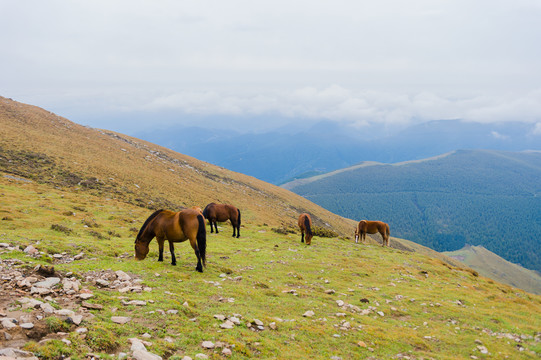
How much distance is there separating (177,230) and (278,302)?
5.38 metres

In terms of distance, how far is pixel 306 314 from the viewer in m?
10.5

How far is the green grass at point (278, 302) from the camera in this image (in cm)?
770

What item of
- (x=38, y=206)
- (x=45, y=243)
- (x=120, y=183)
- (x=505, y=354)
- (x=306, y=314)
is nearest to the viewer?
(x=505, y=354)

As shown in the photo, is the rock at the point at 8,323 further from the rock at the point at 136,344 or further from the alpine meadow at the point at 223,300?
the rock at the point at 136,344

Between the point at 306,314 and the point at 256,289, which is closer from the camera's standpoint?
the point at 306,314

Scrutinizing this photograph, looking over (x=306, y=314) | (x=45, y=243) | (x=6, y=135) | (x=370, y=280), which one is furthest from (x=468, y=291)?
(x=6, y=135)

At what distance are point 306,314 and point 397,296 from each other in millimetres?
6239

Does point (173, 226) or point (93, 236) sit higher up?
point (173, 226)

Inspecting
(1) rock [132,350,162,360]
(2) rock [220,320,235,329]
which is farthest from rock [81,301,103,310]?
(2) rock [220,320,235,329]

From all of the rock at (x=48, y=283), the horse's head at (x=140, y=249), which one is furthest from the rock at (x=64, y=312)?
A: the horse's head at (x=140, y=249)

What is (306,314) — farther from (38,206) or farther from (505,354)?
(38,206)

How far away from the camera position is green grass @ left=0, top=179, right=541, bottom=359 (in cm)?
770

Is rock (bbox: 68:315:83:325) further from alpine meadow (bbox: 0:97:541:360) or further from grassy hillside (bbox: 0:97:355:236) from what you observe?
grassy hillside (bbox: 0:97:355:236)

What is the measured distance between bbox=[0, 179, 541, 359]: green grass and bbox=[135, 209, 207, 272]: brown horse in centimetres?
82
